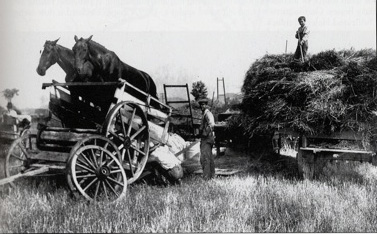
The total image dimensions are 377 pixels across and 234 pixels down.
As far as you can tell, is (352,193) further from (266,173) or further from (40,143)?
(40,143)

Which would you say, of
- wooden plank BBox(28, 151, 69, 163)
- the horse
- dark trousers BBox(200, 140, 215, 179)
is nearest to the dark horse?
the horse

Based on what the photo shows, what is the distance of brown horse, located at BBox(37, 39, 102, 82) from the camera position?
5.46 m

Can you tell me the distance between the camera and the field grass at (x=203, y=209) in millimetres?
3822

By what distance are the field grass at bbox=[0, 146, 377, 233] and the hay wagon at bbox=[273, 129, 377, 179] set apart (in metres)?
0.54

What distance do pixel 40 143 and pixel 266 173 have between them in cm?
477

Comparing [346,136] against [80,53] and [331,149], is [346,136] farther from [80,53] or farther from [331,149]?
[80,53]

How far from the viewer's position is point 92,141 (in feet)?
17.1

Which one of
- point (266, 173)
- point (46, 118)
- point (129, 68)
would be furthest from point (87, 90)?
point (266, 173)

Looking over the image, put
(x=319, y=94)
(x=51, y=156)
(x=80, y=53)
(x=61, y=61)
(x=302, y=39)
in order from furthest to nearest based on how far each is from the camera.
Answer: (x=302, y=39)
(x=319, y=94)
(x=61, y=61)
(x=80, y=53)
(x=51, y=156)

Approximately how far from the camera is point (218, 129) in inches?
386

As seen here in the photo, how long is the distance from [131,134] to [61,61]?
177 cm

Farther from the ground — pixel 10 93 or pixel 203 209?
pixel 10 93

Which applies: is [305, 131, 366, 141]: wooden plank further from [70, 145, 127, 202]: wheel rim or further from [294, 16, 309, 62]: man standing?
[70, 145, 127, 202]: wheel rim

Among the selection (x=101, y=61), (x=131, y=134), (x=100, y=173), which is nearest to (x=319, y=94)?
(x=131, y=134)
